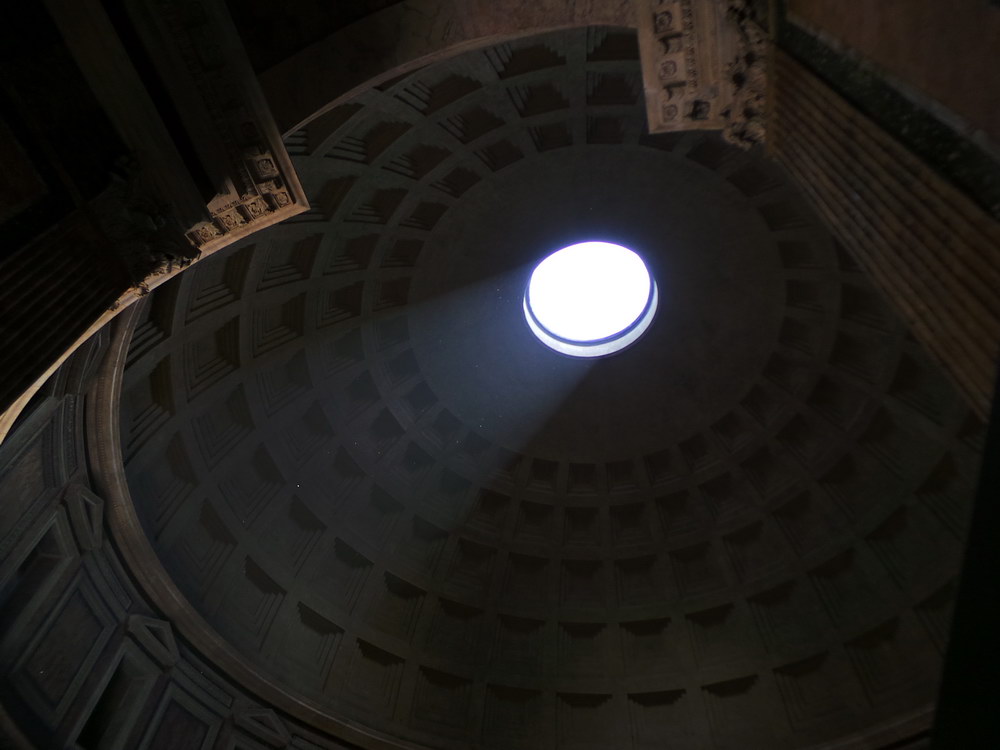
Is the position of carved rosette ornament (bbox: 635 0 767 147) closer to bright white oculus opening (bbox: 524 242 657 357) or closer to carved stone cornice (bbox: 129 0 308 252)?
carved stone cornice (bbox: 129 0 308 252)

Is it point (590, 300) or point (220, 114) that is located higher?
point (590, 300)

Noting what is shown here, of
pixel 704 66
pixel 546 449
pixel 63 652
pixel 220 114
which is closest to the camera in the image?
pixel 220 114

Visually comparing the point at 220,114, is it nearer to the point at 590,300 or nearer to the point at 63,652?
the point at 63,652

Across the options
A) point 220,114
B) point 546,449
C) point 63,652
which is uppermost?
point 546,449

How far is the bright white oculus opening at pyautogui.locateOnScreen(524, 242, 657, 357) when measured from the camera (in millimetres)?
19547

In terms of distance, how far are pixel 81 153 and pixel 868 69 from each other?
6.73 metres

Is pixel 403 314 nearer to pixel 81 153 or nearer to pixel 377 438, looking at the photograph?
pixel 377 438

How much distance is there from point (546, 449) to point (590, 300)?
473cm

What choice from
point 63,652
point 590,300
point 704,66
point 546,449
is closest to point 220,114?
point 704,66

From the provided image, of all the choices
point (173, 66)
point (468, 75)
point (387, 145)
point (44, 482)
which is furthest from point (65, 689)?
point (468, 75)

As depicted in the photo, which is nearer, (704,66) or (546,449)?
(704,66)

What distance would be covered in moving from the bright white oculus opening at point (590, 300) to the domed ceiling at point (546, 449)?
0.64 metres

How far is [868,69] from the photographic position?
5.38 m

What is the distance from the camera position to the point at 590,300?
2167cm
